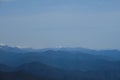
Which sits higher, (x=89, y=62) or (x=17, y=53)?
(x=17, y=53)

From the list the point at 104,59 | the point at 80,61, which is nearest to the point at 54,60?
the point at 80,61

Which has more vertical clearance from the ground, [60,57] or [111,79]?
[60,57]

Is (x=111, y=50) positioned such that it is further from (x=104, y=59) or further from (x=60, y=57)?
(x=60, y=57)

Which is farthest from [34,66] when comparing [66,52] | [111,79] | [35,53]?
[111,79]

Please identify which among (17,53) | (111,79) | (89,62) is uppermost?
(17,53)

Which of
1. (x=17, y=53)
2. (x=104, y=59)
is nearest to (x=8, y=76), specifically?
(x=17, y=53)

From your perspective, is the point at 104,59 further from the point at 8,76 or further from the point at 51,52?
the point at 8,76
